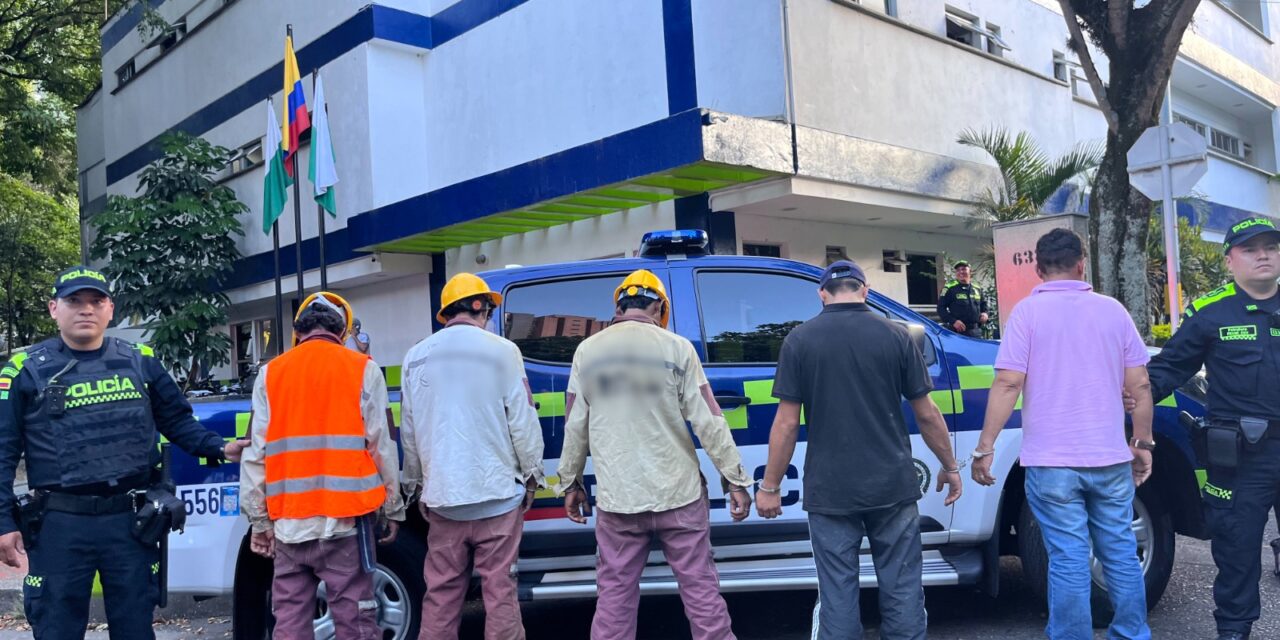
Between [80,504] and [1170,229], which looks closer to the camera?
[80,504]

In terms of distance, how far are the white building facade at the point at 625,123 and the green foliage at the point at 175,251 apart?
98 cm

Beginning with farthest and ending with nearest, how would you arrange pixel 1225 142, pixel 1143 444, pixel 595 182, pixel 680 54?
1. pixel 1225 142
2. pixel 680 54
3. pixel 595 182
4. pixel 1143 444

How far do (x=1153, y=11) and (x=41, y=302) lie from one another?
1149 inches

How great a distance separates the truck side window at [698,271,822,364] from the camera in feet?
16.5

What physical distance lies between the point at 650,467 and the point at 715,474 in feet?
2.65

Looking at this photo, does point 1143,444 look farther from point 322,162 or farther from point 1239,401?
point 322,162

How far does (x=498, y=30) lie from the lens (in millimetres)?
14195

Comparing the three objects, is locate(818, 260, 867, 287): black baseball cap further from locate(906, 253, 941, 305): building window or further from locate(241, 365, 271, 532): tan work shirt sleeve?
locate(906, 253, 941, 305): building window

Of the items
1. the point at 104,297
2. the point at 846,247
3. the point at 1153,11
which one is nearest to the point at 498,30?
the point at 846,247

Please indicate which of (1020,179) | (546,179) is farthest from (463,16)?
(1020,179)

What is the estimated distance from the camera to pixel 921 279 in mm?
14656

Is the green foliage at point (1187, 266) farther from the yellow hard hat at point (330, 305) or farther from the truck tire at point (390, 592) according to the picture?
the yellow hard hat at point (330, 305)

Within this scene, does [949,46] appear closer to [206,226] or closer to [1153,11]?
[1153,11]

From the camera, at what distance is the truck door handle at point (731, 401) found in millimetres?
4883
